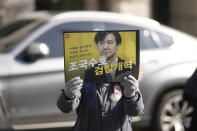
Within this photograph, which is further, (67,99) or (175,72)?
(175,72)

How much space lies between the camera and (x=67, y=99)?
2.98 metres

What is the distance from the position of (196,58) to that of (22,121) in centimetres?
224

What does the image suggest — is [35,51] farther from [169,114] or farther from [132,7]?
[132,7]

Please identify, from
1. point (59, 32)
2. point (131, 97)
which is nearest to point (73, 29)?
point (59, 32)

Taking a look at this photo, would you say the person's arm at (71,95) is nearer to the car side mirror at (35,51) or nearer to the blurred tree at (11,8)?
the car side mirror at (35,51)

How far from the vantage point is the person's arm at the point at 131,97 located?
2.93m

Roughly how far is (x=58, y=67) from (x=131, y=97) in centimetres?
286

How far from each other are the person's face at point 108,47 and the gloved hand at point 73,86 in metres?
0.21

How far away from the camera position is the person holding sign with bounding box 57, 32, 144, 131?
300 centimetres

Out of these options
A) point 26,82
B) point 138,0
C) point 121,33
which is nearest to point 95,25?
point 26,82

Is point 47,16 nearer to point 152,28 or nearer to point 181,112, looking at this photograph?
point 152,28

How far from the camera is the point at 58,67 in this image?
227 inches

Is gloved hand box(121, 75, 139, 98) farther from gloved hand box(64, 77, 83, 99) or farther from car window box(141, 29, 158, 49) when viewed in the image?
car window box(141, 29, 158, 49)

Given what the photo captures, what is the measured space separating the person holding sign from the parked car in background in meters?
2.35
